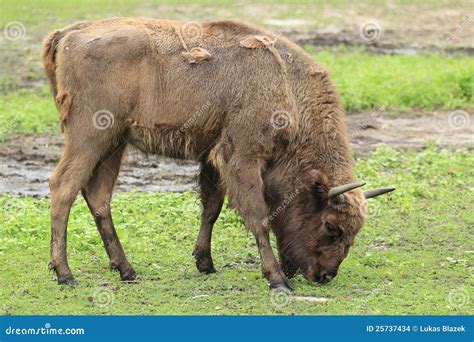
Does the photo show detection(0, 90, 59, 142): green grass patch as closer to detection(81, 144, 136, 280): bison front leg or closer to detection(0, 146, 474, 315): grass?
detection(0, 146, 474, 315): grass

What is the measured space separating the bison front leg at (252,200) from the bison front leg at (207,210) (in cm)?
53

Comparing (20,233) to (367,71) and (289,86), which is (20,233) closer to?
(289,86)

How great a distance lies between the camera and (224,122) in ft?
34.6

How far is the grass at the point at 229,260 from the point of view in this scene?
9914 millimetres

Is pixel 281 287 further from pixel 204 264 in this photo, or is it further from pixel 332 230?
pixel 204 264

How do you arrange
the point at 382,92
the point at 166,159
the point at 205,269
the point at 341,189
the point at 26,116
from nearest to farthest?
the point at 341,189, the point at 205,269, the point at 166,159, the point at 26,116, the point at 382,92

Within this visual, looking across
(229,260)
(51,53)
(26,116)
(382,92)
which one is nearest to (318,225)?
(229,260)

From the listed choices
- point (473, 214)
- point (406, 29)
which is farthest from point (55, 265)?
point (406, 29)

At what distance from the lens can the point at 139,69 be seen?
1052cm

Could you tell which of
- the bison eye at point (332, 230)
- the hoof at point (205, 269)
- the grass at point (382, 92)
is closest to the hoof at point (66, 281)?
the hoof at point (205, 269)

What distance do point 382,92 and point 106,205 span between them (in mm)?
8894

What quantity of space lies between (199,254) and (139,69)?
6.19 ft
